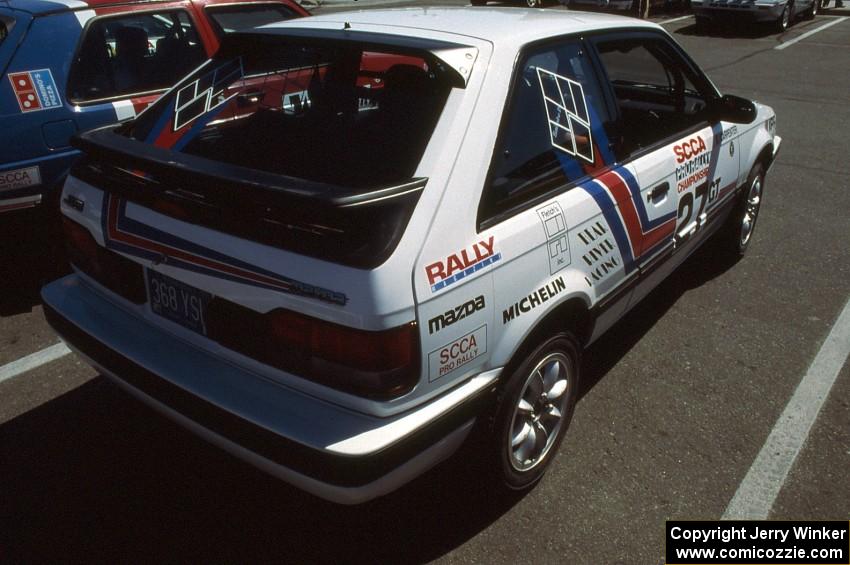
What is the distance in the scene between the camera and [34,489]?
2846 mm

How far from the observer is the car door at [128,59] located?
14.1 feet

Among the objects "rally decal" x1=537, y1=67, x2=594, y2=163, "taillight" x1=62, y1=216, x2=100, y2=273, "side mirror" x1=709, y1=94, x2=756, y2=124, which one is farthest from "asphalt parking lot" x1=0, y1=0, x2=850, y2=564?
"rally decal" x1=537, y1=67, x2=594, y2=163

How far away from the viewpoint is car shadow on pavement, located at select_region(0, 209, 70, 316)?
4184 mm

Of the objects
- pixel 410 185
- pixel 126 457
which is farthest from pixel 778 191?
pixel 126 457

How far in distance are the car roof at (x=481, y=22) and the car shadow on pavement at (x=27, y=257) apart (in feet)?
7.04

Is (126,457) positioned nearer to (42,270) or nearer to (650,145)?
(42,270)

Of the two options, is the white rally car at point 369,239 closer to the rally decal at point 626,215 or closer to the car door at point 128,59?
the rally decal at point 626,215

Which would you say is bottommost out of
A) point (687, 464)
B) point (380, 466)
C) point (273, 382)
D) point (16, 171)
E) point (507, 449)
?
point (687, 464)

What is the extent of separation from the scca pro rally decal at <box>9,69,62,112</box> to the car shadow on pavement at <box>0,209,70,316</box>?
23.5 inches

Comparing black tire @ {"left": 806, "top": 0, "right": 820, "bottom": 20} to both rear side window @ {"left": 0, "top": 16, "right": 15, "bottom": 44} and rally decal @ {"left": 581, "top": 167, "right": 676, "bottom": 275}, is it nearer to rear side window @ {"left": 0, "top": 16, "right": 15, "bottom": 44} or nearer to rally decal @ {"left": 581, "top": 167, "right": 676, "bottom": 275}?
rally decal @ {"left": 581, "top": 167, "right": 676, "bottom": 275}

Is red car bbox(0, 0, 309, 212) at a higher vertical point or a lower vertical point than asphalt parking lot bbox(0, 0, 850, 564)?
higher

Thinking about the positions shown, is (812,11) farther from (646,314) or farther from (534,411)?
(534,411)

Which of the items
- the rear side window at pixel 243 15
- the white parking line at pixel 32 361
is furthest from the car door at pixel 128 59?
the white parking line at pixel 32 361

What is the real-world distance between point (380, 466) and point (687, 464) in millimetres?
1566
